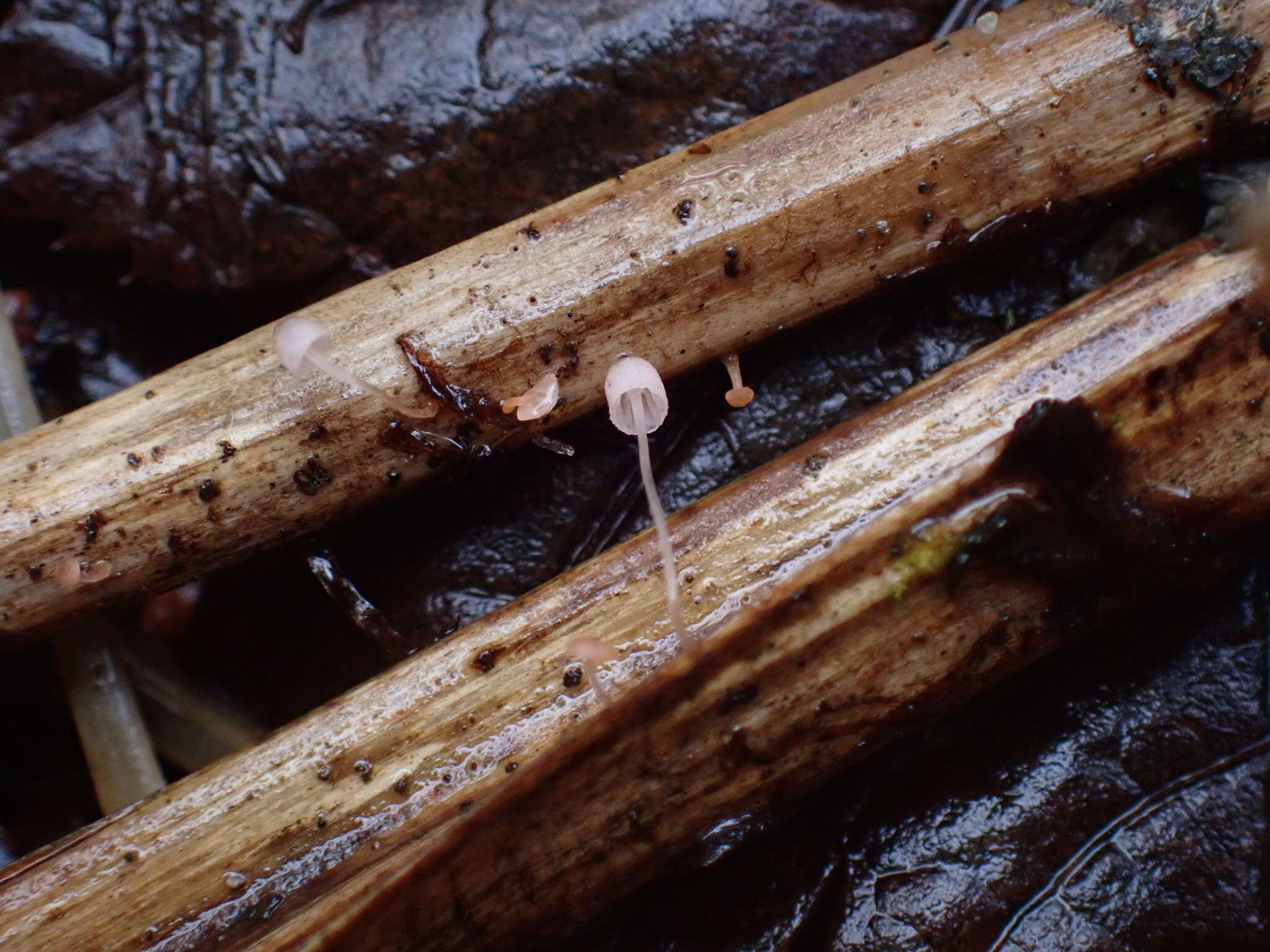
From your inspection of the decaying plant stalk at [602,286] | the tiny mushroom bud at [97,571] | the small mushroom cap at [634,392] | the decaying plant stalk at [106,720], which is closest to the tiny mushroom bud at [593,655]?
the small mushroom cap at [634,392]

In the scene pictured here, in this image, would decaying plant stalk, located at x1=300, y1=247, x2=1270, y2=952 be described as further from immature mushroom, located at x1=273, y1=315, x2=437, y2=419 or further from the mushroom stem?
immature mushroom, located at x1=273, y1=315, x2=437, y2=419

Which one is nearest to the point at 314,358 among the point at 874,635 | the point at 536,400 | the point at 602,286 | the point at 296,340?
the point at 296,340

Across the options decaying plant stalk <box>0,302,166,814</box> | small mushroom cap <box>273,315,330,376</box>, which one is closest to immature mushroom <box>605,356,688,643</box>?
small mushroom cap <box>273,315,330,376</box>

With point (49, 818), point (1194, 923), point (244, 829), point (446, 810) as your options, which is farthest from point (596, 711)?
point (49, 818)

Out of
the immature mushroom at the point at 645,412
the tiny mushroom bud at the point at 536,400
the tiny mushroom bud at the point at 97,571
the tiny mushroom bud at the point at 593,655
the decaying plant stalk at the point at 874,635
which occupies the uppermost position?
the tiny mushroom bud at the point at 97,571

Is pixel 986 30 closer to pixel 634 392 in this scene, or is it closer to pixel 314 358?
pixel 634 392

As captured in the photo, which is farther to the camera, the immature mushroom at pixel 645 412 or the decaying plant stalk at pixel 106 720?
the decaying plant stalk at pixel 106 720

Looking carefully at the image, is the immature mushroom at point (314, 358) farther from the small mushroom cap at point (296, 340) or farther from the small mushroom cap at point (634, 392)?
the small mushroom cap at point (634, 392)
